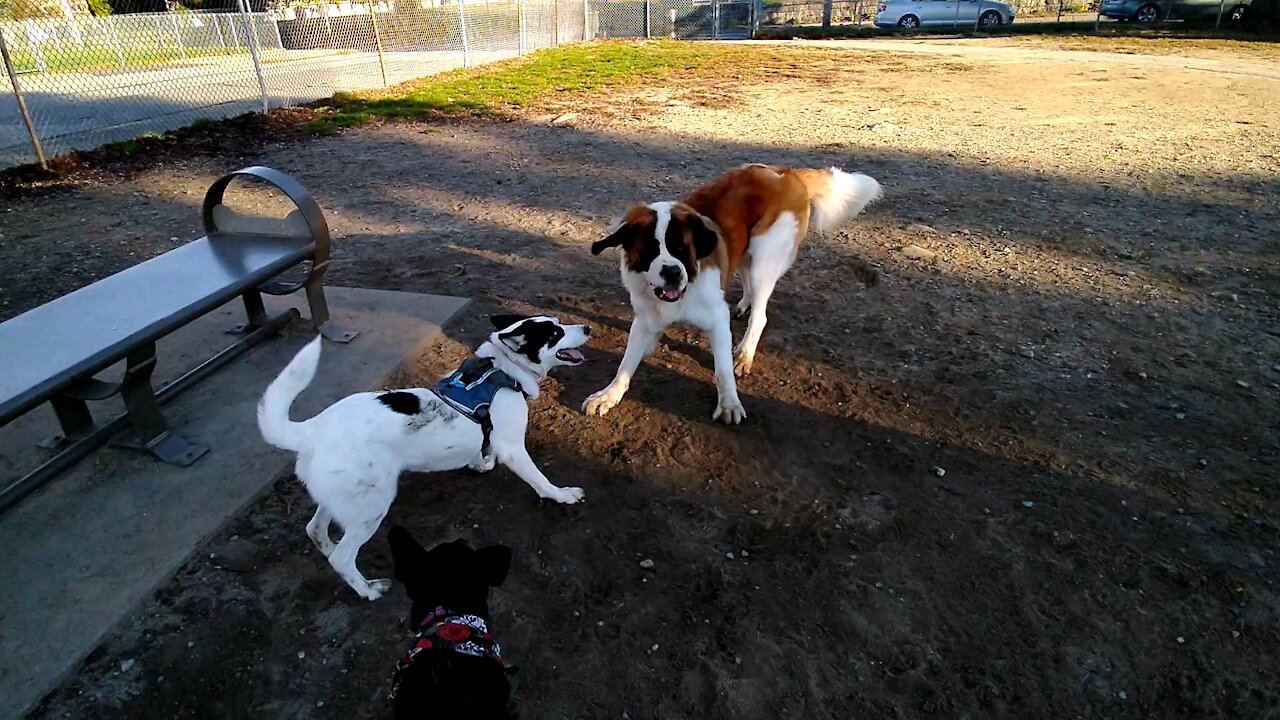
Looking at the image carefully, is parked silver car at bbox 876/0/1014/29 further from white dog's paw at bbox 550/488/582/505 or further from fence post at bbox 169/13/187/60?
white dog's paw at bbox 550/488/582/505

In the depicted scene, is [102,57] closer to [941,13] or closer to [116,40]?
[116,40]

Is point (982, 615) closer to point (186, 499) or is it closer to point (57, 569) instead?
point (186, 499)

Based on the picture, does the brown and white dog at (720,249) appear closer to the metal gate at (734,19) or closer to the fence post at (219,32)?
the fence post at (219,32)

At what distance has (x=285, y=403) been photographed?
266cm

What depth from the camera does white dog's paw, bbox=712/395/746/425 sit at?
4059 millimetres

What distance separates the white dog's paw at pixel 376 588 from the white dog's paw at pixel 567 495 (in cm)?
83

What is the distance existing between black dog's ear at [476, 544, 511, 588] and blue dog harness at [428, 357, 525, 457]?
899 millimetres

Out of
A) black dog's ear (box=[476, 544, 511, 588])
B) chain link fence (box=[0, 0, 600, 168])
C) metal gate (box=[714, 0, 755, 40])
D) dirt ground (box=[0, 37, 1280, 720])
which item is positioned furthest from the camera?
metal gate (box=[714, 0, 755, 40])

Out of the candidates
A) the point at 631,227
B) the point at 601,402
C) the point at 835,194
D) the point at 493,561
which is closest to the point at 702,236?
the point at 631,227

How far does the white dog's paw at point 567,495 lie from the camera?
134 inches

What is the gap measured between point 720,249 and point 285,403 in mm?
2391

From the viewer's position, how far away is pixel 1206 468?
11.7ft

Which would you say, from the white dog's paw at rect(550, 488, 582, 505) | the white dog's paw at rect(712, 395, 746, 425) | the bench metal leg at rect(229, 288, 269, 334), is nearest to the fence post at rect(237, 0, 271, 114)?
the bench metal leg at rect(229, 288, 269, 334)

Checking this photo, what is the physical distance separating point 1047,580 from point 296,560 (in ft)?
10.5
